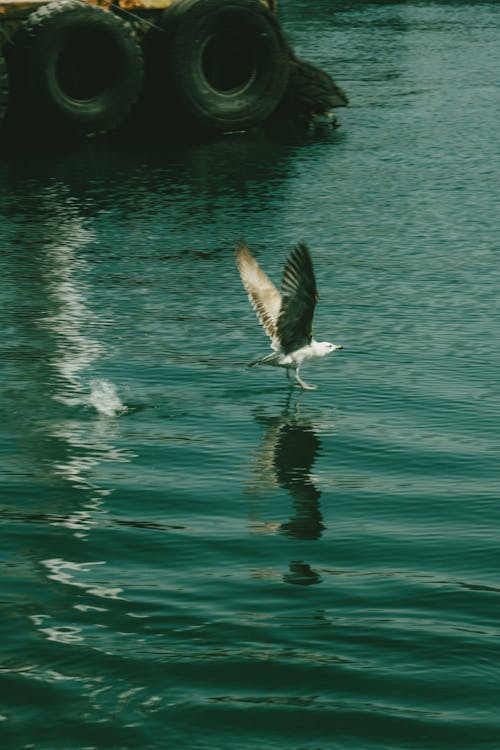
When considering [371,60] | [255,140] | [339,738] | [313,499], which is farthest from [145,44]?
[339,738]

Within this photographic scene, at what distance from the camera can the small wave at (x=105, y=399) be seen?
51.8ft

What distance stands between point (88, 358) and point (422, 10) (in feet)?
146

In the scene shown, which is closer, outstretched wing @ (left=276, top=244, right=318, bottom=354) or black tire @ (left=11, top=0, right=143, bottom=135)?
outstretched wing @ (left=276, top=244, right=318, bottom=354)

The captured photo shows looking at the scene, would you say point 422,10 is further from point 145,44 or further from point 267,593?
point 267,593

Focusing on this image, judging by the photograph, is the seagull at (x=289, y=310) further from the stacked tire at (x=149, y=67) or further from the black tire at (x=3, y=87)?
the stacked tire at (x=149, y=67)

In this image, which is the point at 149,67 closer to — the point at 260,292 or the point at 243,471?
the point at 260,292

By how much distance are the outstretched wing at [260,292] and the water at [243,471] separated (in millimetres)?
893

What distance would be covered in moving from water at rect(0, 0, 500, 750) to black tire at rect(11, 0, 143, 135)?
378cm

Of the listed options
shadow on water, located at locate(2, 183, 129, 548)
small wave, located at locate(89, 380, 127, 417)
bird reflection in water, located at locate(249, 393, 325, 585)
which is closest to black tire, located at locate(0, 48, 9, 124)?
shadow on water, located at locate(2, 183, 129, 548)

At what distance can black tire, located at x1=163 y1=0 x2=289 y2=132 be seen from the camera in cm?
3275

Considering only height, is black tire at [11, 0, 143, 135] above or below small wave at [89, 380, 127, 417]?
above

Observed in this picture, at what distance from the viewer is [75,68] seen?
107 ft

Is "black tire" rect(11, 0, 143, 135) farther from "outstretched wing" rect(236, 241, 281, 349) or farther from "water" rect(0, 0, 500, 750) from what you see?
"outstretched wing" rect(236, 241, 281, 349)

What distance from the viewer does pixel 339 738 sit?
9.43m
